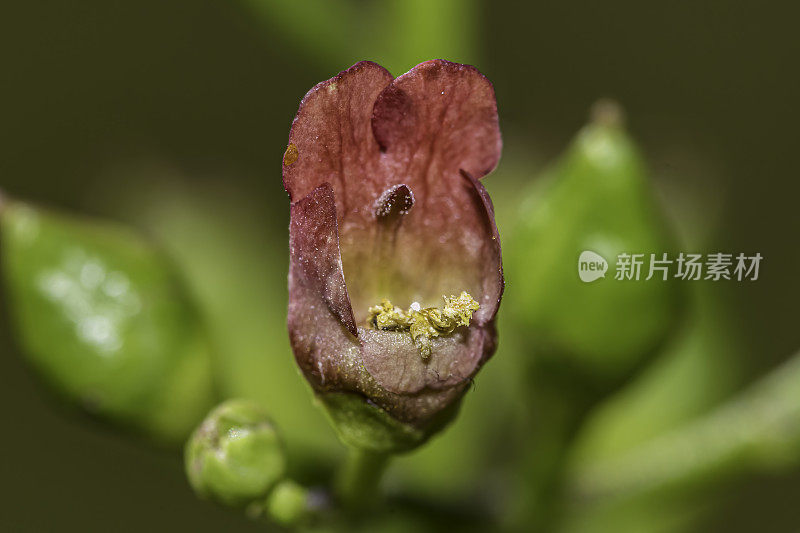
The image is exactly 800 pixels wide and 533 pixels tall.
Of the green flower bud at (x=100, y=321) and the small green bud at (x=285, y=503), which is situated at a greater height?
the green flower bud at (x=100, y=321)

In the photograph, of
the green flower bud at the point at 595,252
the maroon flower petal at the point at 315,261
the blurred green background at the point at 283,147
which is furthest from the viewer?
the blurred green background at the point at 283,147

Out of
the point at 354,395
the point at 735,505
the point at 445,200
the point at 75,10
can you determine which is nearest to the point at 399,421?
the point at 354,395

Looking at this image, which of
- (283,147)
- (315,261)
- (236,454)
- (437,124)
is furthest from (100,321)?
(283,147)

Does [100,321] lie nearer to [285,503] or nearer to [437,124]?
[285,503]

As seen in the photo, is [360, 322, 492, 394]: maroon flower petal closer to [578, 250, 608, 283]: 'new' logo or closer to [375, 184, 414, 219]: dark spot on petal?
[375, 184, 414, 219]: dark spot on petal

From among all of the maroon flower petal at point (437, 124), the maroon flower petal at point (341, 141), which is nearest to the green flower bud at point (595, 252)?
the maroon flower petal at point (437, 124)

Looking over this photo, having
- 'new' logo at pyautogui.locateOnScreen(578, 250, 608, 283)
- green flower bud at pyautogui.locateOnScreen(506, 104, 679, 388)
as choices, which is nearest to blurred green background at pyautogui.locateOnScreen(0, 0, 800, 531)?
green flower bud at pyautogui.locateOnScreen(506, 104, 679, 388)

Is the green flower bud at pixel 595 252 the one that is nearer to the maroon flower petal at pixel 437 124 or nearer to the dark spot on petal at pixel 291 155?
the maroon flower petal at pixel 437 124
